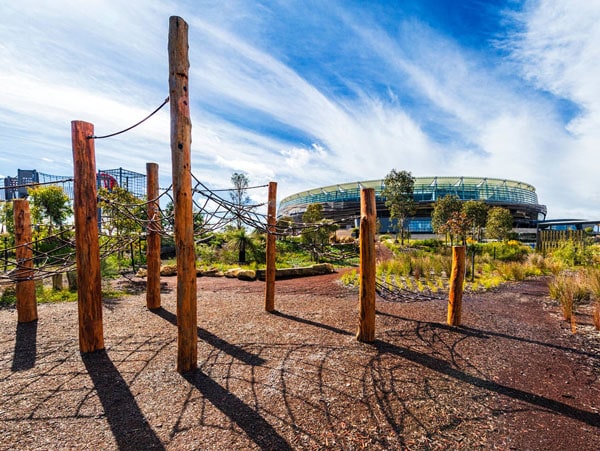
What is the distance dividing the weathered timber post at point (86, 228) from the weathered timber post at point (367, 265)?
311 cm

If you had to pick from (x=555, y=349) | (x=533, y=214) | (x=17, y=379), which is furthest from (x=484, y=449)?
(x=533, y=214)

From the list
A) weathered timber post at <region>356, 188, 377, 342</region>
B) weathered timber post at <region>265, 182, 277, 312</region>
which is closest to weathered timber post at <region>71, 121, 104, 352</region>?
weathered timber post at <region>265, 182, 277, 312</region>

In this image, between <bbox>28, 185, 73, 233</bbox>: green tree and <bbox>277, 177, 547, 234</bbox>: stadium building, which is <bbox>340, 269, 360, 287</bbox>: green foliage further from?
<bbox>277, 177, 547, 234</bbox>: stadium building

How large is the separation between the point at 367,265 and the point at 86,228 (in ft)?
10.7

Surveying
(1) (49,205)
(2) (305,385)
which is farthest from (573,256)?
(1) (49,205)

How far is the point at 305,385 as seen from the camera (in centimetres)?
268

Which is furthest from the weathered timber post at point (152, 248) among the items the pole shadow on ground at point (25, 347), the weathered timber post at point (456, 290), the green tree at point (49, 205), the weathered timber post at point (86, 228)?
the green tree at point (49, 205)

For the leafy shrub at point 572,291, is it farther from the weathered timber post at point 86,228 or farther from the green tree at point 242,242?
the green tree at point 242,242

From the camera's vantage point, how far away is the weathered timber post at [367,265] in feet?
12.1

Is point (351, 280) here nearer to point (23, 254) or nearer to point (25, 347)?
point (25, 347)

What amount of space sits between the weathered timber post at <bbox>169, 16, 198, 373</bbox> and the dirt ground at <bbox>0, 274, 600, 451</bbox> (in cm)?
57

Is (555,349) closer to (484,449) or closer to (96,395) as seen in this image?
(484,449)

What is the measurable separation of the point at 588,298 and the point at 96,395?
811 centimetres

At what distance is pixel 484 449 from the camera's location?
1951 millimetres
